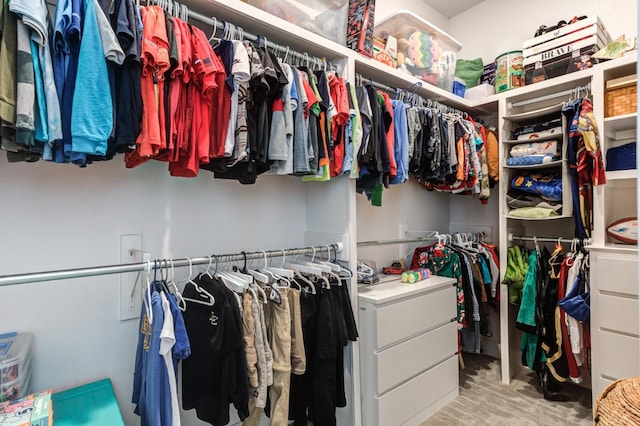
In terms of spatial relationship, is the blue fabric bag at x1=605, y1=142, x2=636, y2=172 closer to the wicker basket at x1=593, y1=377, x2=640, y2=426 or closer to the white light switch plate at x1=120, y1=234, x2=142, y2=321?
the wicker basket at x1=593, y1=377, x2=640, y2=426

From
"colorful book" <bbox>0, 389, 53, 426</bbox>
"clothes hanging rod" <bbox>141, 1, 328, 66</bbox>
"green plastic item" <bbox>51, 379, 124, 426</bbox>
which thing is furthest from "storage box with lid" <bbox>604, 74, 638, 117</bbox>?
"colorful book" <bbox>0, 389, 53, 426</bbox>

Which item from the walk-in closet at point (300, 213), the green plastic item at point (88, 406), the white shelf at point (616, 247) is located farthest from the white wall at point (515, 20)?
the green plastic item at point (88, 406)

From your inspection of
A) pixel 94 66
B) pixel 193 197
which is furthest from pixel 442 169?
pixel 94 66

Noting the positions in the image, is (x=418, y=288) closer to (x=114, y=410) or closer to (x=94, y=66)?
(x=114, y=410)

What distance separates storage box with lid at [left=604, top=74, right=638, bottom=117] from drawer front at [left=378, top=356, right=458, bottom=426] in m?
1.92

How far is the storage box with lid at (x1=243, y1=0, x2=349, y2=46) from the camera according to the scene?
66.0 inches

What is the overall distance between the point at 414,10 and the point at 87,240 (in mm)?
3228

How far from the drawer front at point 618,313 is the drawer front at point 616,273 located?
5 centimetres

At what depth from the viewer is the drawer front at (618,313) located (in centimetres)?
195

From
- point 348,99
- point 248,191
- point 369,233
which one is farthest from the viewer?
point 369,233

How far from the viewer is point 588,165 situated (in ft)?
7.18

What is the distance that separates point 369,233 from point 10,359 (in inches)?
85.2

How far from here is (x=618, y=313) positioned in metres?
2.00

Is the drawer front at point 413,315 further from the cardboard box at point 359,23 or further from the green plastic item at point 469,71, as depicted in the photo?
the green plastic item at point 469,71
